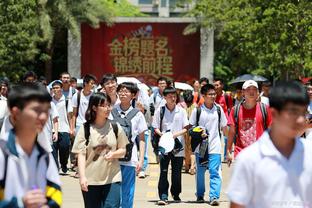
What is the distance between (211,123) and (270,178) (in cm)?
705

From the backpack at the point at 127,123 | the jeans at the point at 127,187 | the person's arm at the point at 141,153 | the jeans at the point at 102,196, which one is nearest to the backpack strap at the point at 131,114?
the backpack at the point at 127,123

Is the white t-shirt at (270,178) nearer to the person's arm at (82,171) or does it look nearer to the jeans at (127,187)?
the person's arm at (82,171)

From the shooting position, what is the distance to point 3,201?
443 centimetres

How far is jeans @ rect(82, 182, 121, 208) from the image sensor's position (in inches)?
292

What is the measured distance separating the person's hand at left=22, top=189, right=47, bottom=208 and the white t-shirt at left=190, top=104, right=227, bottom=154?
686 cm

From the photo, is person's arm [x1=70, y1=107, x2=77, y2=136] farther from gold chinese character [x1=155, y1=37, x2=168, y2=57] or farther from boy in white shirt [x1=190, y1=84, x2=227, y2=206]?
gold chinese character [x1=155, y1=37, x2=168, y2=57]

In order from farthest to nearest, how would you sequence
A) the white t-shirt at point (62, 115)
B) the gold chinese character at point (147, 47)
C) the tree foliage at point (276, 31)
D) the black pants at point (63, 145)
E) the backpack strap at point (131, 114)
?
the gold chinese character at point (147, 47) → the tree foliage at point (276, 31) → the black pants at point (63, 145) → the white t-shirt at point (62, 115) → the backpack strap at point (131, 114)

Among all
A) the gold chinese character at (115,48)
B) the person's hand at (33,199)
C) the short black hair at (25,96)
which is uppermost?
the gold chinese character at (115,48)

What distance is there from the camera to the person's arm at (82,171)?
718 cm

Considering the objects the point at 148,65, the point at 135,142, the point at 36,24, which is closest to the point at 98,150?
the point at 135,142

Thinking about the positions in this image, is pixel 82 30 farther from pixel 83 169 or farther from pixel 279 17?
pixel 83 169

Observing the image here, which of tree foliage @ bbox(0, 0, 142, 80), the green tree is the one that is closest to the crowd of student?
the green tree

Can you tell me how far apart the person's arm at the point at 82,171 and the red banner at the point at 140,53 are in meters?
29.4

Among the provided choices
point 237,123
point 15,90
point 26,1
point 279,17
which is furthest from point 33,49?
point 15,90
